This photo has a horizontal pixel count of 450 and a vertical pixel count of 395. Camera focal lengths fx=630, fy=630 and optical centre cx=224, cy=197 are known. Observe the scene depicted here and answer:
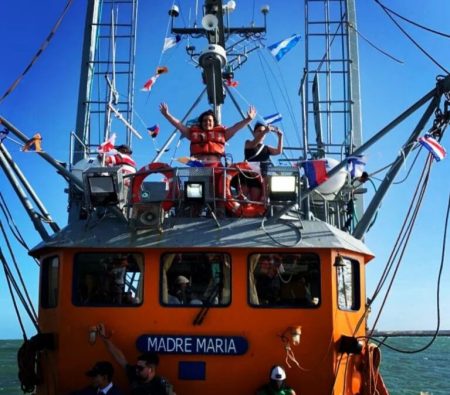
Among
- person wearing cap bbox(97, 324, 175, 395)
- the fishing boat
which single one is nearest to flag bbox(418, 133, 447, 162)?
the fishing boat

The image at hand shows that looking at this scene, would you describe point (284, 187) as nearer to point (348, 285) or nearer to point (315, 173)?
point (315, 173)

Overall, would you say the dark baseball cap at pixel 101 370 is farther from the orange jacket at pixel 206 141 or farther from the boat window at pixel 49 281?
the orange jacket at pixel 206 141

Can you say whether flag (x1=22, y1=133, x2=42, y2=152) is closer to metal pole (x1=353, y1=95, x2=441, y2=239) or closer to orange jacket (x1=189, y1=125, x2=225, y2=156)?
orange jacket (x1=189, y1=125, x2=225, y2=156)

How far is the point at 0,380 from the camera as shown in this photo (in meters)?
30.8

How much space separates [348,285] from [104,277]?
3.19m

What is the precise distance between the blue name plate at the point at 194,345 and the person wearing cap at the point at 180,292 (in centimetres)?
48

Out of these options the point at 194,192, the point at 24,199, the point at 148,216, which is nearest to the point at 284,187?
the point at 194,192

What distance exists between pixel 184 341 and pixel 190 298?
1.85ft

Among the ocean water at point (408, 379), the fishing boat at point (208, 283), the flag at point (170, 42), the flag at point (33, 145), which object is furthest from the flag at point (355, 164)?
the ocean water at point (408, 379)

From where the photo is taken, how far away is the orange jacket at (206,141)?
9.11 m

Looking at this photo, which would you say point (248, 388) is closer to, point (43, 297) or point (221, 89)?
point (43, 297)

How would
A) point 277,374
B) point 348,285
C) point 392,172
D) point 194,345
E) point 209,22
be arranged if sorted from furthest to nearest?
point 209,22, point 392,172, point 348,285, point 194,345, point 277,374

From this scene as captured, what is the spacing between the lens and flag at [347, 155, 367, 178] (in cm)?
851

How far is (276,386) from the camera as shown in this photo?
731 cm
